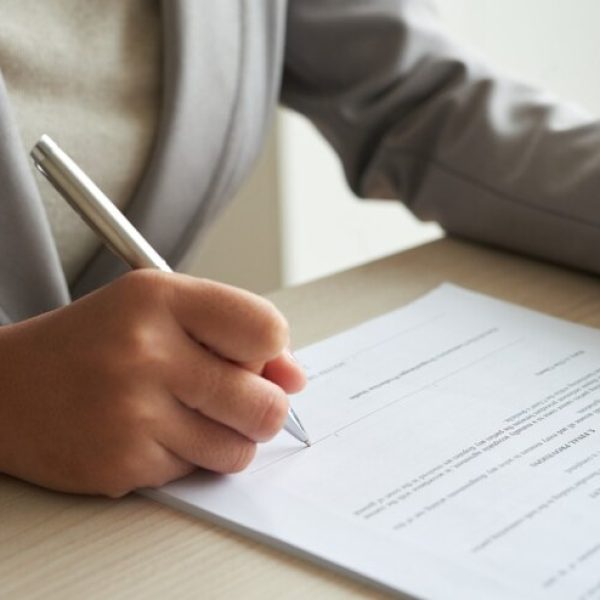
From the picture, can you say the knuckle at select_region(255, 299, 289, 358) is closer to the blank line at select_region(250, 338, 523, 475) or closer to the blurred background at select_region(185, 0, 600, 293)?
the blank line at select_region(250, 338, 523, 475)

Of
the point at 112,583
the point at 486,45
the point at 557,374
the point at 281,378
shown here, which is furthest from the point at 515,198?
the point at 486,45

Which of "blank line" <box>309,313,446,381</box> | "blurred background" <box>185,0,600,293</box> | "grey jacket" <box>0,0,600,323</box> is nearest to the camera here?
"blank line" <box>309,313,446,381</box>

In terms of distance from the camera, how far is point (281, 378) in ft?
1.53

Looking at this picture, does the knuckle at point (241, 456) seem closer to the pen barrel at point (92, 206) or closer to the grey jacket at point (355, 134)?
the pen barrel at point (92, 206)

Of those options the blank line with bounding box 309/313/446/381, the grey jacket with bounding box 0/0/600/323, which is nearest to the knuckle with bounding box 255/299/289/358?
the blank line with bounding box 309/313/446/381

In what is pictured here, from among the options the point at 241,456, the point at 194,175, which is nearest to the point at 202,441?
the point at 241,456

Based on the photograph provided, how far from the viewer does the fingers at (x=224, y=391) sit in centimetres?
44

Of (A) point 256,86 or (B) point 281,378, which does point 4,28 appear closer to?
(A) point 256,86

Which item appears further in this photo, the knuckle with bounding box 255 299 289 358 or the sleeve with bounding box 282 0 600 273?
the sleeve with bounding box 282 0 600 273

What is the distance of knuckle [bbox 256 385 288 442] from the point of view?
0.45 metres

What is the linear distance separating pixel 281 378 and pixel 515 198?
30 cm

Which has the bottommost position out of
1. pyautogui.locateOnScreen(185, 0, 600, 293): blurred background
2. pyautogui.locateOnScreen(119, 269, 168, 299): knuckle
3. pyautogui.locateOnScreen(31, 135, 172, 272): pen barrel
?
pyautogui.locateOnScreen(185, 0, 600, 293): blurred background

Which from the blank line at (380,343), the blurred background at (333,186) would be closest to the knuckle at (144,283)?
the blank line at (380,343)

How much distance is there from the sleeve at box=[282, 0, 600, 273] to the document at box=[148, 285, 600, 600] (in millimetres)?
114
